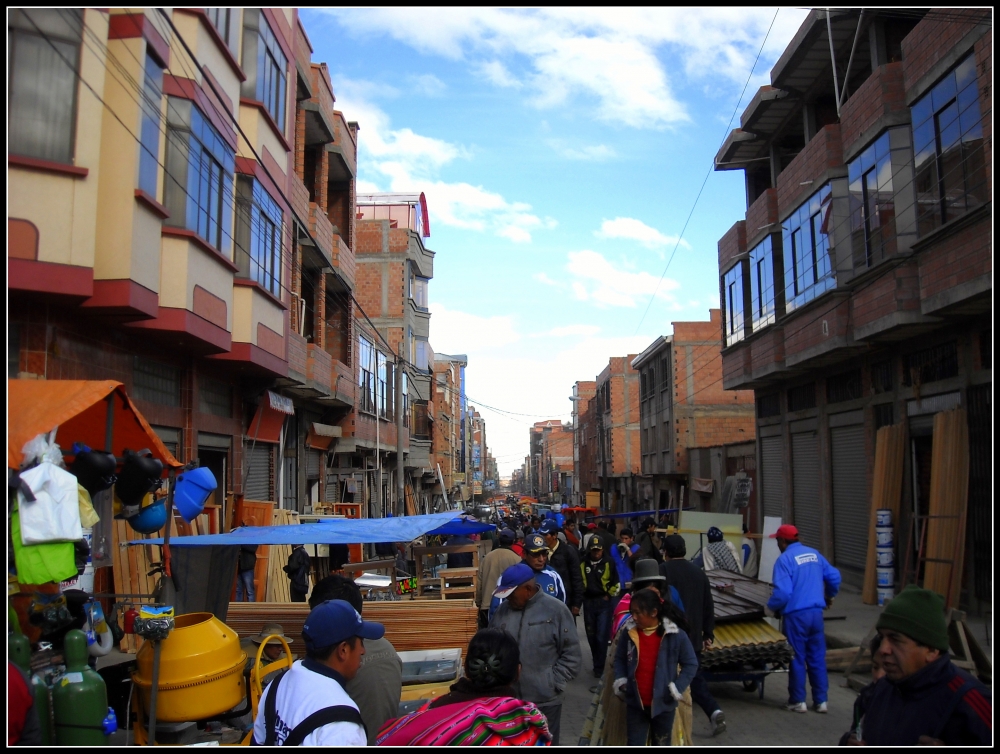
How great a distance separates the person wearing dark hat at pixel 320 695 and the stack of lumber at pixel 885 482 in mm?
13381

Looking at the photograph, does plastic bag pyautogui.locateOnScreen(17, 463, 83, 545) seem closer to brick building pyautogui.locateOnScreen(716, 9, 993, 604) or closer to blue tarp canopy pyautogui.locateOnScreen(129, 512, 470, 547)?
blue tarp canopy pyautogui.locateOnScreen(129, 512, 470, 547)

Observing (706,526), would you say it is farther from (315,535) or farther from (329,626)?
(329,626)

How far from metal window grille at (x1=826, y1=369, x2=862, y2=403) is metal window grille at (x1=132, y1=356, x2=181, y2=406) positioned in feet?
43.7

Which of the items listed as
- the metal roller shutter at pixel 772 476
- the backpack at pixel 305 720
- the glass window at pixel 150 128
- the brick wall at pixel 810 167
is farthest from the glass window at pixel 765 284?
the backpack at pixel 305 720

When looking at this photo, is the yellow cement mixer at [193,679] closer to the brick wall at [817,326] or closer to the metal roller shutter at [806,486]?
the brick wall at [817,326]

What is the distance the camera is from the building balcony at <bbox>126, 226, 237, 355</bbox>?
30.6 feet

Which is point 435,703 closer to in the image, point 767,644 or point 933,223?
point 767,644

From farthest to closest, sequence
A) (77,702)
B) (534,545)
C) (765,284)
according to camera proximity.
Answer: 1. (765,284)
2. (534,545)
3. (77,702)

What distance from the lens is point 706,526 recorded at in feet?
67.2

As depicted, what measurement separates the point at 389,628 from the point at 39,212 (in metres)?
4.91

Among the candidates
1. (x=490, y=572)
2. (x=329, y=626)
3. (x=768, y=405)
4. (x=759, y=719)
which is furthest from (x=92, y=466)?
(x=768, y=405)

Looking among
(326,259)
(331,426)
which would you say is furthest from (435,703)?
(331,426)

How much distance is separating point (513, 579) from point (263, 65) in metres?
10.7

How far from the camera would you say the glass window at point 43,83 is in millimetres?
6570
